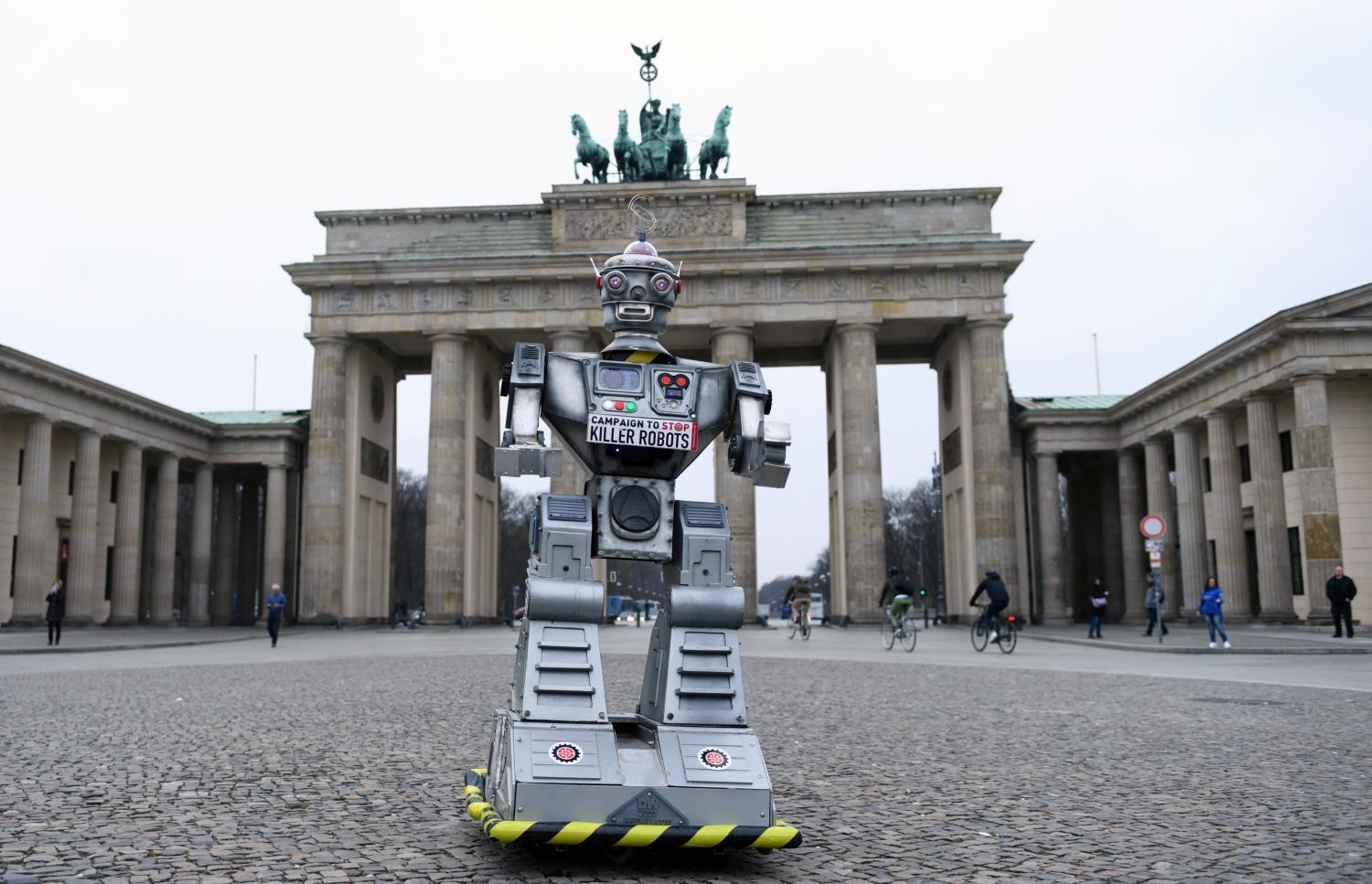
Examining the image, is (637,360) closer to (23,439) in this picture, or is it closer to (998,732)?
(998,732)

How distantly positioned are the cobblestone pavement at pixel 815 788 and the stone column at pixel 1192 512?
29.7 m

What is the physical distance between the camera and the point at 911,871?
17.3 ft

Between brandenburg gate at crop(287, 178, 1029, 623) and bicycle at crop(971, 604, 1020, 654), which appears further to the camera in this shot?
brandenburg gate at crop(287, 178, 1029, 623)

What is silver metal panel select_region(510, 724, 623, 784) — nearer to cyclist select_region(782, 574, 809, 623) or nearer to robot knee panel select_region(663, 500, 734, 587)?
robot knee panel select_region(663, 500, 734, 587)

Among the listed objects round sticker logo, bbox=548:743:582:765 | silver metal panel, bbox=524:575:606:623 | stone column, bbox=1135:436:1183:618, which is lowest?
round sticker logo, bbox=548:743:582:765

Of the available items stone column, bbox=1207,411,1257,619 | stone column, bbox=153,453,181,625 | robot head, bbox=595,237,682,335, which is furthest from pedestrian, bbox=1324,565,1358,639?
stone column, bbox=153,453,181,625

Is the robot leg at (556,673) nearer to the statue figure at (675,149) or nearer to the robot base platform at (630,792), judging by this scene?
the robot base platform at (630,792)

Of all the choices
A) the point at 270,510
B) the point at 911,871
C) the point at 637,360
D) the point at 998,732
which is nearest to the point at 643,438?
the point at 637,360

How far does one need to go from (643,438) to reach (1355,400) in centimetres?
3414

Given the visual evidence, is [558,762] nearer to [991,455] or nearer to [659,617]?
[659,617]

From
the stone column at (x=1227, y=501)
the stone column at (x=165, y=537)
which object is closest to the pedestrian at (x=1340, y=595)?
the stone column at (x=1227, y=501)

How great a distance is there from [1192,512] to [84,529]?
4032cm

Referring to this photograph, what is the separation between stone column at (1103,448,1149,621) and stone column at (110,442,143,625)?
40193 millimetres

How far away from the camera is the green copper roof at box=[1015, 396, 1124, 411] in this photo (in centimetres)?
5362
